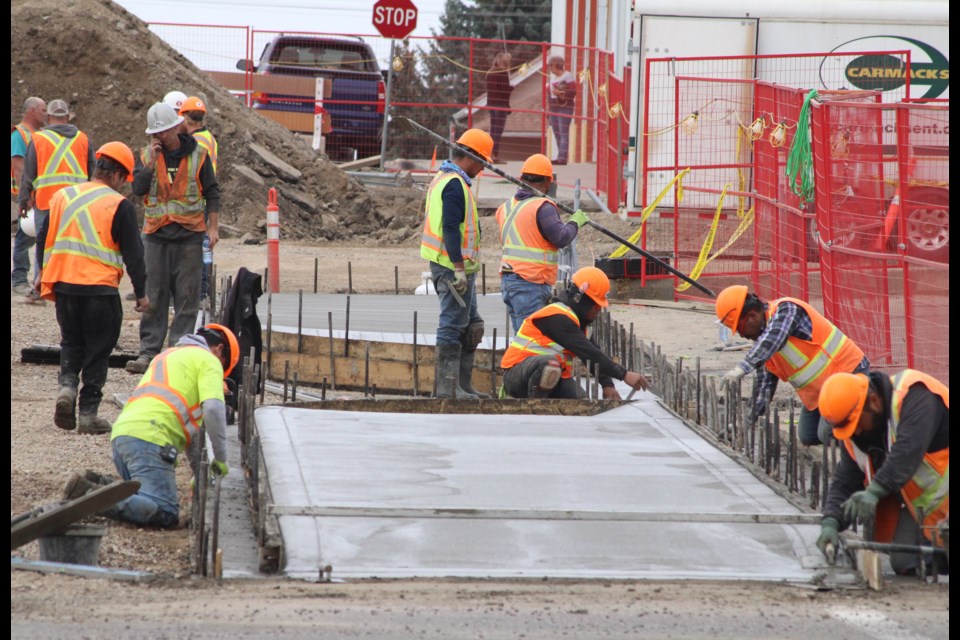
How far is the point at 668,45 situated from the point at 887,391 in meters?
9.22

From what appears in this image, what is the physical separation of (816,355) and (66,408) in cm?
394

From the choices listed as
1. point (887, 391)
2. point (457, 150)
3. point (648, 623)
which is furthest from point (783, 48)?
point (648, 623)

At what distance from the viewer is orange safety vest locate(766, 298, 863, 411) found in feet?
21.3

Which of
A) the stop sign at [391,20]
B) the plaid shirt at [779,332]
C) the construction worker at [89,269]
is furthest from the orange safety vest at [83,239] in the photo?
the stop sign at [391,20]

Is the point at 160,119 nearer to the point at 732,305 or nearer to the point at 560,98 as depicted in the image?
the point at 732,305

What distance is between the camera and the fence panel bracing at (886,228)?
27.0 ft

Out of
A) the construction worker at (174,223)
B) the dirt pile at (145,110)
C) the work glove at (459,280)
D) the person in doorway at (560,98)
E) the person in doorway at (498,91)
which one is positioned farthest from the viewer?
the person in doorway at (498,91)

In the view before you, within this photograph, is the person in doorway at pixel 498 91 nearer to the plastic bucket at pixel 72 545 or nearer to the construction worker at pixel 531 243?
the construction worker at pixel 531 243

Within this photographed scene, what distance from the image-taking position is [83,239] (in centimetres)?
731

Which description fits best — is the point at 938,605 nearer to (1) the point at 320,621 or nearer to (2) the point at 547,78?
(1) the point at 320,621

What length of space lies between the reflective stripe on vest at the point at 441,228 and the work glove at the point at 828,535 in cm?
352

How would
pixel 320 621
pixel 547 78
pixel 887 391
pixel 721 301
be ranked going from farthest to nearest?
pixel 547 78 → pixel 721 301 → pixel 887 391 → pixel 320 621

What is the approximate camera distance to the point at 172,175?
8.75 metres

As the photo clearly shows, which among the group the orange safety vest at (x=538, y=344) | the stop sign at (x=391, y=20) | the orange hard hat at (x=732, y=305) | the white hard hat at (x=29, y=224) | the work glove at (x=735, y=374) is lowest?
the work glove at (x=735, y=374)
